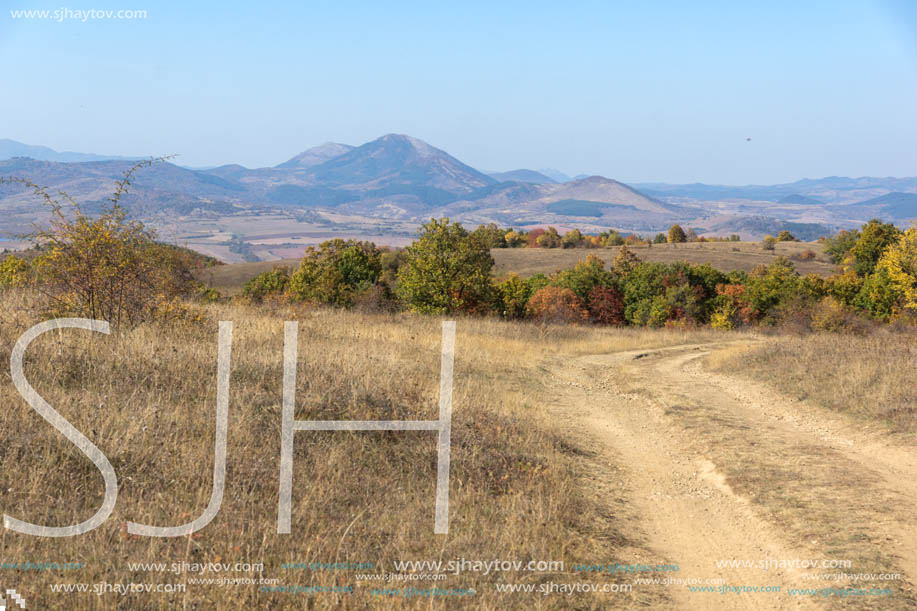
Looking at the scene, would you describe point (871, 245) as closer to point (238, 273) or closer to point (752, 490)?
point (752, 490)

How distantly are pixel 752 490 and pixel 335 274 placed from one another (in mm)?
27817

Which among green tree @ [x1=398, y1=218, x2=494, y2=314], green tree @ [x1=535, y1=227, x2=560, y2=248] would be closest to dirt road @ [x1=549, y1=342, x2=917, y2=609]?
green tree @ [x1=398, y1=218, x2=494, y2=314]

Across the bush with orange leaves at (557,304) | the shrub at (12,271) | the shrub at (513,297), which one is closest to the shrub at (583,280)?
the bush with orange leaves at (557,304)

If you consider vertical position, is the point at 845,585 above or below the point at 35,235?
below

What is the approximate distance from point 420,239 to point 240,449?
75.9 feet

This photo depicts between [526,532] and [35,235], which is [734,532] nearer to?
[526,532]

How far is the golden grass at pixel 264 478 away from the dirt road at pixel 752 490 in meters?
0.73

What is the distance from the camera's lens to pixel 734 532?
21.2 feet

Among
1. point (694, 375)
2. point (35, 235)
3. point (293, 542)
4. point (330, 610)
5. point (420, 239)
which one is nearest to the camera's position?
point (330, 610)

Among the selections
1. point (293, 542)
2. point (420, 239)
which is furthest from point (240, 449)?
point (420, 239)

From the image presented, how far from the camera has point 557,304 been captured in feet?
152

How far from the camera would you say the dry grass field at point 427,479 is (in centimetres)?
477

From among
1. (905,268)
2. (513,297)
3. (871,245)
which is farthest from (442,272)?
(871,245)

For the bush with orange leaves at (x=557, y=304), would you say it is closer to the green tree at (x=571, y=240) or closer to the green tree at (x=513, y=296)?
the green tree at (x=513, y=296)
